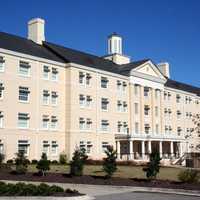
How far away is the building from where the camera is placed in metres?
45.3

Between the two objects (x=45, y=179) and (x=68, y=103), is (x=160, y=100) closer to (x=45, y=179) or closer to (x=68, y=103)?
(x=68, y=103)

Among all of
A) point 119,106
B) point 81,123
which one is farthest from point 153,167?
point 119,106

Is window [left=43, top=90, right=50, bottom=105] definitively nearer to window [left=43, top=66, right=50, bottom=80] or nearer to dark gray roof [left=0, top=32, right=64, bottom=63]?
window [left=43, top=66, right=50, bottom=80]

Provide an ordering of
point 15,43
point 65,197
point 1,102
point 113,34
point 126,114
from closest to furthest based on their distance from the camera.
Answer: point 65,197 → point 1,102 → point 15,43 → point 126,114 → point 113,34

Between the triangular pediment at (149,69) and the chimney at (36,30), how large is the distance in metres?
15.0

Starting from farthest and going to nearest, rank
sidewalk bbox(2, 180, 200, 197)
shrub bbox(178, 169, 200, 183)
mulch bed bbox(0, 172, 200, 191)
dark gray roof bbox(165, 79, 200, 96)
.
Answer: dark gray roof bbox(165, 79, 200, 96), shrub bbox(178, 169, 200, 183), mulch bed bbox(0, 172, 200, 191), sidewalk bbox(2, 180, 200, 197)

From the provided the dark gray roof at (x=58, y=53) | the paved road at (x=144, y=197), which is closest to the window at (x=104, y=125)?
the dark gray roof at (x=58, y=53)

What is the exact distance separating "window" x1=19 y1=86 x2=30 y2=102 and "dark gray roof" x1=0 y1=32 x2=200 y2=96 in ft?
13.6

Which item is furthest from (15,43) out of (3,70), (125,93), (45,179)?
(45,179)

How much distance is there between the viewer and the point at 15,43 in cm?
4859

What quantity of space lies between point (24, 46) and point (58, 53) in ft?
16.8

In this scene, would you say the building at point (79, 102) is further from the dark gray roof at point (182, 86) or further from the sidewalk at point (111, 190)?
the sidewalk at point (111, 190)

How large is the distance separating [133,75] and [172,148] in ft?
44.5

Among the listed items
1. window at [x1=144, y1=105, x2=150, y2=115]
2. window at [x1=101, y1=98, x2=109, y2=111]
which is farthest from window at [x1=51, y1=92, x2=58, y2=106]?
window at [x1=144, y1=105, x2=150, y2=115]
